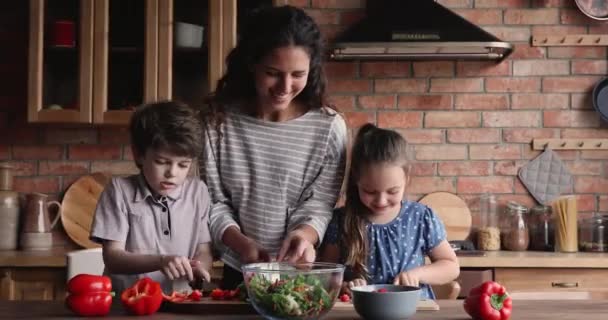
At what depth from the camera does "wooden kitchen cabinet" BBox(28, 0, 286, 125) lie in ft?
10.9

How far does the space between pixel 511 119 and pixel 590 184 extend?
17.4 inches

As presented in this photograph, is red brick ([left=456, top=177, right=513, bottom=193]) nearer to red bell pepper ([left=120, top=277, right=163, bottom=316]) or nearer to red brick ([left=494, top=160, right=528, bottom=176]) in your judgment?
red brick ([left=494, top=160, right=528, bottom=176])

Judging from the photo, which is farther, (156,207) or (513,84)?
(513,84)

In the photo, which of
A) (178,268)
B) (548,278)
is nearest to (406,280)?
(178,268)

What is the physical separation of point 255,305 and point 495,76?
241 centimetres

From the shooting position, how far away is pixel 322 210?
1917 mm

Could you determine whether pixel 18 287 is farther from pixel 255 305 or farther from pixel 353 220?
pixel 255 305

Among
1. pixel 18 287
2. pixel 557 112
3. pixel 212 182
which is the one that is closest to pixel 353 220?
pixel 212 182

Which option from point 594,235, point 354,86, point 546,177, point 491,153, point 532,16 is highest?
point 532,16

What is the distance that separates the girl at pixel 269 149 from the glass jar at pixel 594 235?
1770 mm

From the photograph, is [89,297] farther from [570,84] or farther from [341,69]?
[570,84]

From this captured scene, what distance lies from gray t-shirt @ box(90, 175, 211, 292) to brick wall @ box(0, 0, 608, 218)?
1694 millimetres

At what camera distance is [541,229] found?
3461 millimetres

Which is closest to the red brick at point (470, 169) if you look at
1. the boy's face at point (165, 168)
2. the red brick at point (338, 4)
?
the red brick at point (338, 4)
